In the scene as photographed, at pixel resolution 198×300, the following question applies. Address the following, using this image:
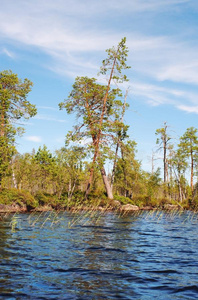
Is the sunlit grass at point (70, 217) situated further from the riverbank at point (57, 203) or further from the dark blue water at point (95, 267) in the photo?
the dark blue water at point (95, 267)

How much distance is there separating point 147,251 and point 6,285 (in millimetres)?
5620

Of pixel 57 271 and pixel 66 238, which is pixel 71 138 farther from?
pixel 57 271

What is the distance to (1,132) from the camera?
2956cm

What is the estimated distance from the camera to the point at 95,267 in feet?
25.7

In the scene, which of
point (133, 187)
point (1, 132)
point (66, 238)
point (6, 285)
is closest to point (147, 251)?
point (66, 238)

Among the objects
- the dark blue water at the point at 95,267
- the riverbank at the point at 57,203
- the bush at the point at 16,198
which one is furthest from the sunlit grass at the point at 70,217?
the dark blue water at the point at 95,267

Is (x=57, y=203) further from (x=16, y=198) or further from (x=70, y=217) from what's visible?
(x=70, y=217)

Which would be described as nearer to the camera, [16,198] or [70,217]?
[70,217]

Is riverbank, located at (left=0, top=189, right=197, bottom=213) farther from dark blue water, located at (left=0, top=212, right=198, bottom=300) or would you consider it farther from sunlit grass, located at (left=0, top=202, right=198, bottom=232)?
dark blue water, located at (left=0, top=212, right=198, bottom=300)

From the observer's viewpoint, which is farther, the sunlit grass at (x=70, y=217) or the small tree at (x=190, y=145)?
the small tree at (x=190, y=145)

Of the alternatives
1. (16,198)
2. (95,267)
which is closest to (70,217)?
(16,198)

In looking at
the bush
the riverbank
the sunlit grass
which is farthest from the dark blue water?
the riverbank

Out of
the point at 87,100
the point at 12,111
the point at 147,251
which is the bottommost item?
the point at 147,251

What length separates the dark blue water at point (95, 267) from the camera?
19.6 feet
